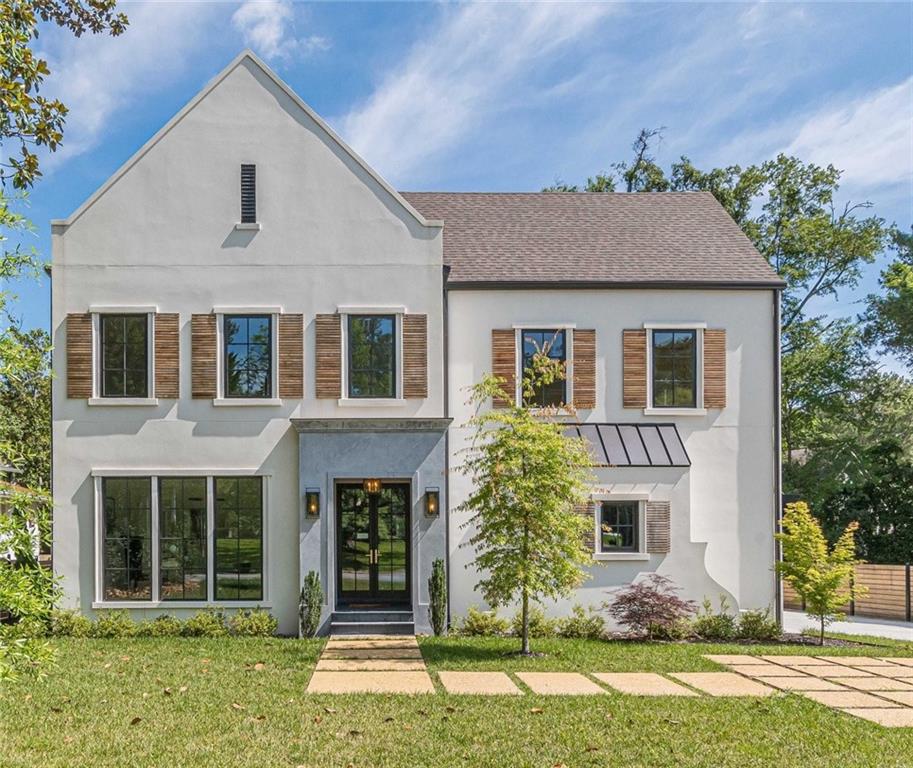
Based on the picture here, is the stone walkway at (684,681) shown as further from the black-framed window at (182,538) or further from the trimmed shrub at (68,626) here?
the trimmed shrub at (68,626)

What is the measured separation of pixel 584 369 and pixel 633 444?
1811 mm

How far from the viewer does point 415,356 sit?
47.9 ft

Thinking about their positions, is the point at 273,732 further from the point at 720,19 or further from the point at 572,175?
the point at 572,175

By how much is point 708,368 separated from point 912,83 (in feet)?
30.6

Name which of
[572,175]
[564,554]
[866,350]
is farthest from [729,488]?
[572,175]

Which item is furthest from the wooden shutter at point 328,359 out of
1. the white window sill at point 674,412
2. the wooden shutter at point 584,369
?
the white window sill at point 674,412

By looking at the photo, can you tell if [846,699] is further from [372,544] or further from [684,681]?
[372,544]

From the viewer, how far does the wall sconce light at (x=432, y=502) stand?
46.2 feet

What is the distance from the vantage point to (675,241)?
17.0 meters

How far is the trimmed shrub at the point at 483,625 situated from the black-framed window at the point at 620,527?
2504mm

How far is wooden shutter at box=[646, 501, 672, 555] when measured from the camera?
48.0ft

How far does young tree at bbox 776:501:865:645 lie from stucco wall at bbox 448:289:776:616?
113cm

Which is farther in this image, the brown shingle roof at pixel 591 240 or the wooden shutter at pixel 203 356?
the brown shingle roof at pixel 591 240

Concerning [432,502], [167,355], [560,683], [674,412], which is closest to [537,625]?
[432,502]
